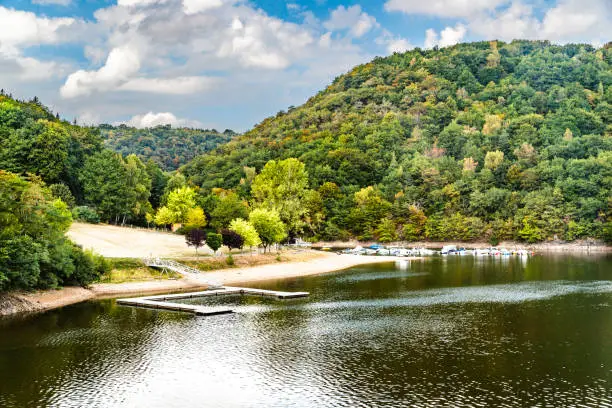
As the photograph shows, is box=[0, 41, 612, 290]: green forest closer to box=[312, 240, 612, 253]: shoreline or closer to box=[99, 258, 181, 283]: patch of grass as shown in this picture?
box=[312, 240, 612, 253]: shoreline

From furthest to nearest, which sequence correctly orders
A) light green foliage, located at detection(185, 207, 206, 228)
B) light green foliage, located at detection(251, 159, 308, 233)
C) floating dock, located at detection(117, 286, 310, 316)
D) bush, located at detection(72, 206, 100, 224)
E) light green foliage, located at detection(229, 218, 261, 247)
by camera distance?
light green foliage, located at detection(251, 159, 308, 233) < light green foliage, located at detection(185, 207, 206, 228) < bush, located at detection(72, 206, 100, 224) < light green foliage, located at detection(229, 218, 261, 247) < floating dock, located at detection(117, 286, 310, 316)

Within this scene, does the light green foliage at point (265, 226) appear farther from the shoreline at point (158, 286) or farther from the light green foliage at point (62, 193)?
the light green foliage at point (62, 193)

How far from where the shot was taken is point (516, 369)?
36.5 m

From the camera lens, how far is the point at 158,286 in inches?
2881

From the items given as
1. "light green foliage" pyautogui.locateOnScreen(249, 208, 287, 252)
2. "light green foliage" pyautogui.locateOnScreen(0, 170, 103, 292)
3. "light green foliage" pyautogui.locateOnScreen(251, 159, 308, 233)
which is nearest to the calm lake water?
"light green foliage" pyautogui.locateOnScreen(0, 170, 103, 292)

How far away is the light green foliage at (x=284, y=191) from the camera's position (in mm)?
126750

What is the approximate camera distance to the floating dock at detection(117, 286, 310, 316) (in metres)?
57.8

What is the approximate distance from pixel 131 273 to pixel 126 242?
21129 millimetres

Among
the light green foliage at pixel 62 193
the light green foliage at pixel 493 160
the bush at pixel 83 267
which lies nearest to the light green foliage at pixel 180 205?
the light green foliage at pixel 62 193

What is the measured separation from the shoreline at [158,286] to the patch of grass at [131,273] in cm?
130

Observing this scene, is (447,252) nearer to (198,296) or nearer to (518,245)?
(518,245)

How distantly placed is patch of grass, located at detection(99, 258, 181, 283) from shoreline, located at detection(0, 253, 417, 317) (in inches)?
51.2

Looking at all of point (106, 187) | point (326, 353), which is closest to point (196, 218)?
point (106, 187)

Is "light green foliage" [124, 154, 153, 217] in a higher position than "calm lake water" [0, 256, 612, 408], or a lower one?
higher
